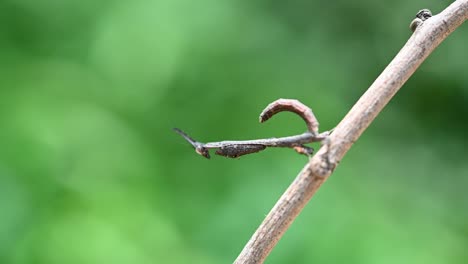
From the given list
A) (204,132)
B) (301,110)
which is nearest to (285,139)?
(301,110)

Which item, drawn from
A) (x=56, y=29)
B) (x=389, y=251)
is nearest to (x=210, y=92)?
(x=56, y=29)

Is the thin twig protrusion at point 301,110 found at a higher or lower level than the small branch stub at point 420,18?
lower

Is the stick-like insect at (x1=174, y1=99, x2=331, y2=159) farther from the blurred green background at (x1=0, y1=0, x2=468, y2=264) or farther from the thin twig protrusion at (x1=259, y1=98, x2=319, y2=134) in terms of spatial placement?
the blurred green background at (x1=0, y1=0, x2=468, y2=264)

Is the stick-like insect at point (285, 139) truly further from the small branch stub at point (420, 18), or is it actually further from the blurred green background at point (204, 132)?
the blurred green background at point (204, 132)

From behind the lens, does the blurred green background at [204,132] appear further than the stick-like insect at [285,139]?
Yes

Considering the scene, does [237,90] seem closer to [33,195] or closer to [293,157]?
[293,157]

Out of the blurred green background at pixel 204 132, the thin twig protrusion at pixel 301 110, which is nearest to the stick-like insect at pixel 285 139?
the thin twig protrusion at pixel 301 110

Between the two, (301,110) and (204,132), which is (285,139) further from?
(204,132)
